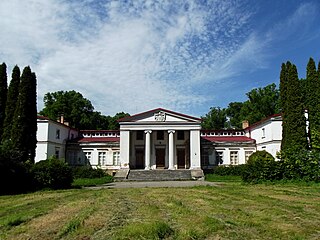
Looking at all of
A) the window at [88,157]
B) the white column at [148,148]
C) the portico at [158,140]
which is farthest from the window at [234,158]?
the window at [88,157]

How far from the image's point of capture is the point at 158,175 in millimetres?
31266

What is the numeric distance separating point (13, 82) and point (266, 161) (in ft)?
69.9

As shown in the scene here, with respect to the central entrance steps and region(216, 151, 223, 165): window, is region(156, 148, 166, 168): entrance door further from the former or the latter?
region(216, 151, 223, 165): window

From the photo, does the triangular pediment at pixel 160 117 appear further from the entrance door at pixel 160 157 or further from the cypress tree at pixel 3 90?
the cypress tree at pixel 3 90

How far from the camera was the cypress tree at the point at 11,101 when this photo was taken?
24.4 metres

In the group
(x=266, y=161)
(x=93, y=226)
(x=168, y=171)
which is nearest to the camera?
(x=93, y=226)

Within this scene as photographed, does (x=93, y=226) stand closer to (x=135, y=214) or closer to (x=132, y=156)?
(x=135, y=214)

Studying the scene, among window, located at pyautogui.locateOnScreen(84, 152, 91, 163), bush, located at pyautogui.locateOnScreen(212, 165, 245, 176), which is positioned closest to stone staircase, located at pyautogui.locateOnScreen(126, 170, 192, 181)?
bush, located at pyautogui.locateOnScreen(212, 165, 245, 176)

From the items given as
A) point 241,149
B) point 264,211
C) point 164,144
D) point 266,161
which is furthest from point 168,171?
point 264,211

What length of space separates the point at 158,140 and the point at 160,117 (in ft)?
13.6

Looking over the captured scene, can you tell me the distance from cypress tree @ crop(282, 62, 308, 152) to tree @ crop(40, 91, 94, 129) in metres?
38.7

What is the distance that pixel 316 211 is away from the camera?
8.54 metres

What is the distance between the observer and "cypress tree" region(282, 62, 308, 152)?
84.9 ft

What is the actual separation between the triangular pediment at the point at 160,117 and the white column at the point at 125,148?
165cm
